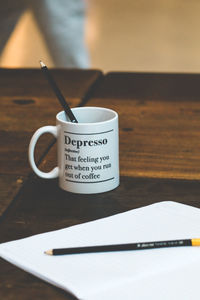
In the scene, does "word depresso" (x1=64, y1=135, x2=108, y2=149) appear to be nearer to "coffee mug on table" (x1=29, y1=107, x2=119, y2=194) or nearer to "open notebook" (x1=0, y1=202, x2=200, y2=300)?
"coffee mug on table" (x1=29, y1=107, x2=119, y2=194)

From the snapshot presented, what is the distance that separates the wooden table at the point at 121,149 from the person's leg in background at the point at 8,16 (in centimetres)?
84

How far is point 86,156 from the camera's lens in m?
0.91

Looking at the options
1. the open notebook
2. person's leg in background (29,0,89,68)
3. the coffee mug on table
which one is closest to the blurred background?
person's leg in background (29,0,89,68)

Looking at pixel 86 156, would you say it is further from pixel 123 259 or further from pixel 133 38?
pixel 133 38

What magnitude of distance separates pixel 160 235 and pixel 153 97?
0.73 meters

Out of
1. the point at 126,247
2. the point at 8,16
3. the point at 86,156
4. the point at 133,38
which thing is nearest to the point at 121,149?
the point at 86,156

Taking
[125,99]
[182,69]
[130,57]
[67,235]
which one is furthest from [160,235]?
[130,57]

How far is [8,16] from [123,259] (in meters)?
1.99

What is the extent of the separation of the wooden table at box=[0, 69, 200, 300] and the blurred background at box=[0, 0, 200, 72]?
91.9 inches

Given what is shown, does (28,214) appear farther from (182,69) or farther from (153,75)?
(182,69)

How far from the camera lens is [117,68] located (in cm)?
441

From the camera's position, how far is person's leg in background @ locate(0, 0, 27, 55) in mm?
2502

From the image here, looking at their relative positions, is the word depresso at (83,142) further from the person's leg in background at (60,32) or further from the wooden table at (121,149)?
the person's leg in background at (60,32)

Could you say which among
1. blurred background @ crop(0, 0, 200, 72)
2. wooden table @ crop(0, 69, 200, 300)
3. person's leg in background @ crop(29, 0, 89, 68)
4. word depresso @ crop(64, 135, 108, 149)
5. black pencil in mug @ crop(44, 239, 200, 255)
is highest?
word depresso @ crop(64, 135, 108, 149)
